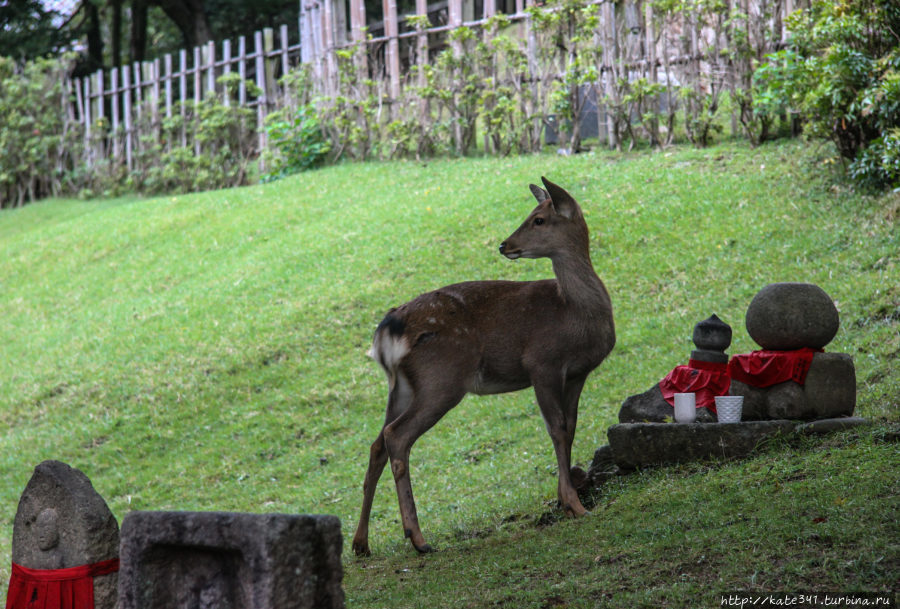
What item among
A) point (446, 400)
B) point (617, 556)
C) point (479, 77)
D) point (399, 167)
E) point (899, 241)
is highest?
point (479, 77)

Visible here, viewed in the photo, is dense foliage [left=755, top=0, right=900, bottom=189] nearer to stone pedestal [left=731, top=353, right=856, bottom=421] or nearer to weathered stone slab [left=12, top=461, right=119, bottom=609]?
stone pedestal [left=731, top=353, right=856, bottom=421]

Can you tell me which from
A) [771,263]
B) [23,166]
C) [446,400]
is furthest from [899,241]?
[23,166]

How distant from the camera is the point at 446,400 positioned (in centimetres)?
575

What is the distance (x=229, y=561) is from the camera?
10.2 ft

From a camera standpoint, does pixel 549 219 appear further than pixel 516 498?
No

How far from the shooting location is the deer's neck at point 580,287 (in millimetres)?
6004

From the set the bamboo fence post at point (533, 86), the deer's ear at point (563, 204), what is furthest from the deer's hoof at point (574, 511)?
the bamboo fence post at point (533, 86)

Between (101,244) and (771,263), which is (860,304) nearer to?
(771,263)

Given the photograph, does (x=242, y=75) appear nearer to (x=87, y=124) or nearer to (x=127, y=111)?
(x=127, y=111)

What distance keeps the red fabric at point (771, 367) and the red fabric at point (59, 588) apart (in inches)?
157

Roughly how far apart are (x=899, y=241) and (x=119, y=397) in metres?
7.87

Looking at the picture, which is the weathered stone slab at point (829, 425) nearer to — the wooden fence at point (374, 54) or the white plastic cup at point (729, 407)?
the white plastic cup at point (729, 407)

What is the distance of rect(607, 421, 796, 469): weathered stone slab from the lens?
584 cm

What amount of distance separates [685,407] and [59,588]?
3.67m
